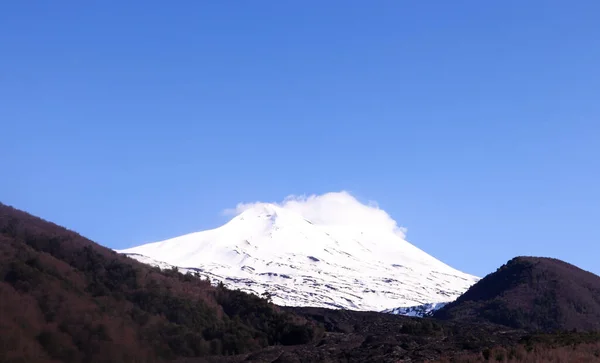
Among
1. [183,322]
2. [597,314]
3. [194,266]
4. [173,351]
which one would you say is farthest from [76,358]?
[194,266]

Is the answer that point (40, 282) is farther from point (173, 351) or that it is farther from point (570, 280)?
point (570, 280)

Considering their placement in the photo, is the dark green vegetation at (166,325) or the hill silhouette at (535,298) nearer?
the dark green vegetation at (166,325)

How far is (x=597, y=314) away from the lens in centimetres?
4381

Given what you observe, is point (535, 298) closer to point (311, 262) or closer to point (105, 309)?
point (105, 309)

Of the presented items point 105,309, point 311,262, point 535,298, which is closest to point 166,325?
point 105,309

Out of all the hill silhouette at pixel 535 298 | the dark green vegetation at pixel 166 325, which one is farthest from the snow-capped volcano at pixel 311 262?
the dark green vegetation at pixel 166 325

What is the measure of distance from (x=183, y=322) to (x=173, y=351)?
7.94 ft

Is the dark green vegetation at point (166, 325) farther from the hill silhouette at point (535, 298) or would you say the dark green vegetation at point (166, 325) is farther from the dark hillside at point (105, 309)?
the hill silhouette at point (535, 298)

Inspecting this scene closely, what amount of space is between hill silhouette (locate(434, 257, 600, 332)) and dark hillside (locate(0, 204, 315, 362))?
58.0 feet

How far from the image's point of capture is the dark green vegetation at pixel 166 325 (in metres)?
18.7

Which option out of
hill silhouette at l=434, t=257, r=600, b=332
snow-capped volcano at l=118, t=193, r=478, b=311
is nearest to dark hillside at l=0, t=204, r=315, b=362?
hill silhouette at l=434, t=257, r=600, b=332

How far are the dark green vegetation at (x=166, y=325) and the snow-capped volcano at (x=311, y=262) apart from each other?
126 ft

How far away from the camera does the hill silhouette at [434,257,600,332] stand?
1638 inches

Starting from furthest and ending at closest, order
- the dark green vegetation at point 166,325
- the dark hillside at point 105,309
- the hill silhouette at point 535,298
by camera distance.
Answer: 1. the hill silhouette at point 535,298
2. the dark hillside at point 105,309
3. the dark green vegetation at point 166,325
